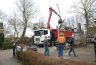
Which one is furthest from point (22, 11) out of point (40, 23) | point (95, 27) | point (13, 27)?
point (95, 27)

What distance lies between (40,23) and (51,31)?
2355 inches

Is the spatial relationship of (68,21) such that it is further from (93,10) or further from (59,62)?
(59,62)

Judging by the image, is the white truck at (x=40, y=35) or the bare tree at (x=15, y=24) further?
the bare tree at (x=15, y=24)

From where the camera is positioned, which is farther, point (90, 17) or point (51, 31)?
point (90, 17)

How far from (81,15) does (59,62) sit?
162 ft

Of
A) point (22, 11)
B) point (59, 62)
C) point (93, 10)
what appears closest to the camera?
point (59, 62)

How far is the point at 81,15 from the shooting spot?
62.9 m

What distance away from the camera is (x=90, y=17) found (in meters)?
60.2

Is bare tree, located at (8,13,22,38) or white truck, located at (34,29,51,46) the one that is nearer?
white truck, located at (34,29,51,46)

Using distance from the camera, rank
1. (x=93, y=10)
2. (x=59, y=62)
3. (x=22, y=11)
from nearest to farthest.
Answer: (x=59, y=62) < (x=93, y=10) < (x=22, y=11)

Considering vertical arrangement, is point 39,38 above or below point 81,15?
below

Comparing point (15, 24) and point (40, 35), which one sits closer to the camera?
point (40, 35)

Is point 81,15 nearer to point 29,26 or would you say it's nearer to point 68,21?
point 29,26

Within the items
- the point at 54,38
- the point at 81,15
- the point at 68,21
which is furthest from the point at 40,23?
the point at 54,38
